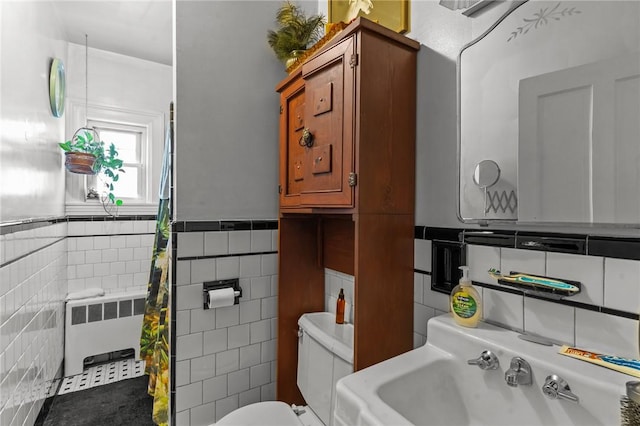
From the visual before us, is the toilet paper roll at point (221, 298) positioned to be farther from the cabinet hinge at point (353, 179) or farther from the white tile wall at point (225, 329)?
the cabinet hinge at point (353, 179)

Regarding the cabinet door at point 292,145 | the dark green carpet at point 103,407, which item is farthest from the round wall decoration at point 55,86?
the dark green carpet at point 103,407

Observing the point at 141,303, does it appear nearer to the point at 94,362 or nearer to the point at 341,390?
the point at 94,362

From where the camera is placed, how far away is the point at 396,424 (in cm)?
60

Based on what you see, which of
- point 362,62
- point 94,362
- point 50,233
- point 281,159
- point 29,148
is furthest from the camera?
point 94,362

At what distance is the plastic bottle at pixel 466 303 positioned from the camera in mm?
903

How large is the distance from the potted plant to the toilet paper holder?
5.50 feet

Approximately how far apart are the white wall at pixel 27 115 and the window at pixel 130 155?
553 mm

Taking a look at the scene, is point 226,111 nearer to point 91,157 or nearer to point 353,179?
point 353,179

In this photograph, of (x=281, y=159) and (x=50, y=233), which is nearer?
(x=281, y=159)

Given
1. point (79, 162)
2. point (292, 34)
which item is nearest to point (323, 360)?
point (292, 34)

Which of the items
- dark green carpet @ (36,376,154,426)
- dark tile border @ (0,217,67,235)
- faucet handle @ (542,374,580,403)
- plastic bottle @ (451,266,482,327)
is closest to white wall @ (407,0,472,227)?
plastic bottle @ (451,266,482,327)

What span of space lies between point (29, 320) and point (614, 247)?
2.36m

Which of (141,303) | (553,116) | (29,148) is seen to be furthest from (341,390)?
(141,303)

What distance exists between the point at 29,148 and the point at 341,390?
1.98 meters
